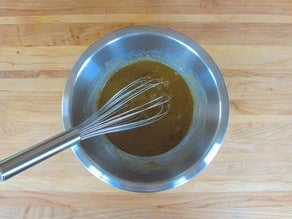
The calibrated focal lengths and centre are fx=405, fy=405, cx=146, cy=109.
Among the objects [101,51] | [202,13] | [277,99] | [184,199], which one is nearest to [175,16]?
[202,13]

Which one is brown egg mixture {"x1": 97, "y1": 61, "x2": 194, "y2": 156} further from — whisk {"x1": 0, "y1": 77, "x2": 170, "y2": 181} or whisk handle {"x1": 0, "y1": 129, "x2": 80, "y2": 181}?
whisk handle {"x1": 0, "y1": 129, "x2": 80, "y2": 181}

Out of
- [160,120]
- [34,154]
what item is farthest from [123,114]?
[34,154]

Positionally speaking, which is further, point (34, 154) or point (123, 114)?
point (123, 114)

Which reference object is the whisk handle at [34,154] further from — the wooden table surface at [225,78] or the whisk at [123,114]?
the wooden table surface at [225,78]

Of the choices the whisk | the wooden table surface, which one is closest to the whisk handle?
the whisk

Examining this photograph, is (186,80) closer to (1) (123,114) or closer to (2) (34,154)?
(1) (123,114)

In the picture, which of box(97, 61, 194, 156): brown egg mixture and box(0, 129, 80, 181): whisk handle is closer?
box(0, 129, 80, 181): whisk handle
